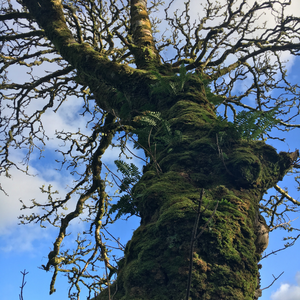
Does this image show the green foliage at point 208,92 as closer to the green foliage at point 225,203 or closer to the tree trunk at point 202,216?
the tree trunk at point 202,216

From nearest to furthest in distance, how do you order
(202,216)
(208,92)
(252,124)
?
(202,216), (252,124), (208,92)

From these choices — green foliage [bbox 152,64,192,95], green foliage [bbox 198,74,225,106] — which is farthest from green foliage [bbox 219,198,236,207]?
green foliage [bbox 198,74,225,106]

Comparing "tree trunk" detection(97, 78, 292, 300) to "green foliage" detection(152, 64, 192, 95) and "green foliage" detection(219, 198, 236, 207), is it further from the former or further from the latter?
"green foliage" detection(152, 64, 192, 95)

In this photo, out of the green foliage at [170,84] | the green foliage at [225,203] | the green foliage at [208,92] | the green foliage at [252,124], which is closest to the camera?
the green foliage at [225,203]

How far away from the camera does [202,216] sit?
73.0 inches

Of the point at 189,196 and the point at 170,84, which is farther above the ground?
the point at 170,84

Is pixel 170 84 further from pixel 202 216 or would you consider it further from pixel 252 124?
pixel 202 216

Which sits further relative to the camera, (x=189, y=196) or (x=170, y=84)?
(x=170, y=84)

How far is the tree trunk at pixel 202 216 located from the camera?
5.35 feet

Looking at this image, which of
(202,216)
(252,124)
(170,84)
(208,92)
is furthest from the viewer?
(208,92)

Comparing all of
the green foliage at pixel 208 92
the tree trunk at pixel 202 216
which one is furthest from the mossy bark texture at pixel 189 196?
the green foliage at pixel 208 92

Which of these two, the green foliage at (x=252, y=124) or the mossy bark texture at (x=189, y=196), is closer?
the mossy bark texture at (x=189, y=196)

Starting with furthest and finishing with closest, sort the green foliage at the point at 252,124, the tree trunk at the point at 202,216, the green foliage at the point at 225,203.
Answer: the green foliage at the point at 252,124 → the green foliage at the point at 225,203 → the tree trunk at the point at 202,216

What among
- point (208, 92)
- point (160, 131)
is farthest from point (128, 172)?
point (208, 92)
